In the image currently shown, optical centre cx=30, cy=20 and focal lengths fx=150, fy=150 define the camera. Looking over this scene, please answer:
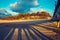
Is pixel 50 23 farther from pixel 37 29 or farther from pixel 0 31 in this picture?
pixel 0 31

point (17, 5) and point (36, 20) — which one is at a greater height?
point (17, 5)

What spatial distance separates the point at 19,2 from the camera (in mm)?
6602

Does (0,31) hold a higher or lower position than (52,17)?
lower

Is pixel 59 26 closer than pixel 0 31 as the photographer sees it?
No

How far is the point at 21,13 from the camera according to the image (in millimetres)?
6750

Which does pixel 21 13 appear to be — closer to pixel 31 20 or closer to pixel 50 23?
pixel 31 20

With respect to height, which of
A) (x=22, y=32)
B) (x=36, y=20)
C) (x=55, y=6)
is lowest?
(x=22, y=32)

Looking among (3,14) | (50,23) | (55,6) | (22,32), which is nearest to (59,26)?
(50,23)

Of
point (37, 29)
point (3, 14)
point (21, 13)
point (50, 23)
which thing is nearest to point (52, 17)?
point (50, 23)

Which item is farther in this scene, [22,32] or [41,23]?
[41,23]

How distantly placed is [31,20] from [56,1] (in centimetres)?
141

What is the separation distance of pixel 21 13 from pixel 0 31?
1.25 meters

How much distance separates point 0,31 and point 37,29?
159 centimetres

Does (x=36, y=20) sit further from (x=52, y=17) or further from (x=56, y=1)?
(x=56, y=1)
